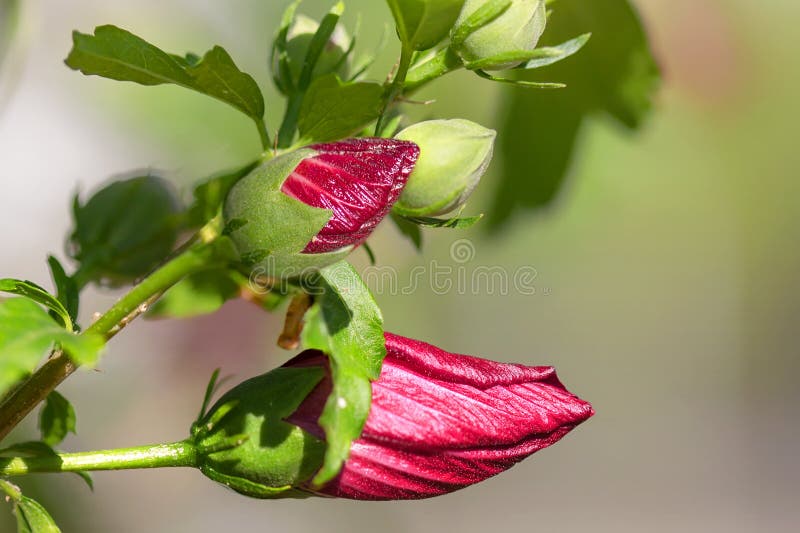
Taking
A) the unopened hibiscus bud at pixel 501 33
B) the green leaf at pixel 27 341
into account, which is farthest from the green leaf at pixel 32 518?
the unopened hibiscus bud at pixel 501 33

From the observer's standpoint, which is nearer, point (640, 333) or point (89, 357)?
point (89, 357)

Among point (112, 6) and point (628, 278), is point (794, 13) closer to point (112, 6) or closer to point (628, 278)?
point (628, 278)

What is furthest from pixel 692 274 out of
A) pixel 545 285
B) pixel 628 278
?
pixel 545 285

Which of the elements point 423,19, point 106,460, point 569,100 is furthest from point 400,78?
point 569,100

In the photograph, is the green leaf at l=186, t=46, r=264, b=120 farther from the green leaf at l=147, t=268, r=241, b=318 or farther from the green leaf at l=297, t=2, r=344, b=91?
the green leaf at l=147, t=268, r=241, b=318

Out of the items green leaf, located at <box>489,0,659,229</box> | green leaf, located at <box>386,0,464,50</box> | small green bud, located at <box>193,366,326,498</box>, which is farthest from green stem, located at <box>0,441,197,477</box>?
green leaf, located at <box>489,0,659,229</box>
